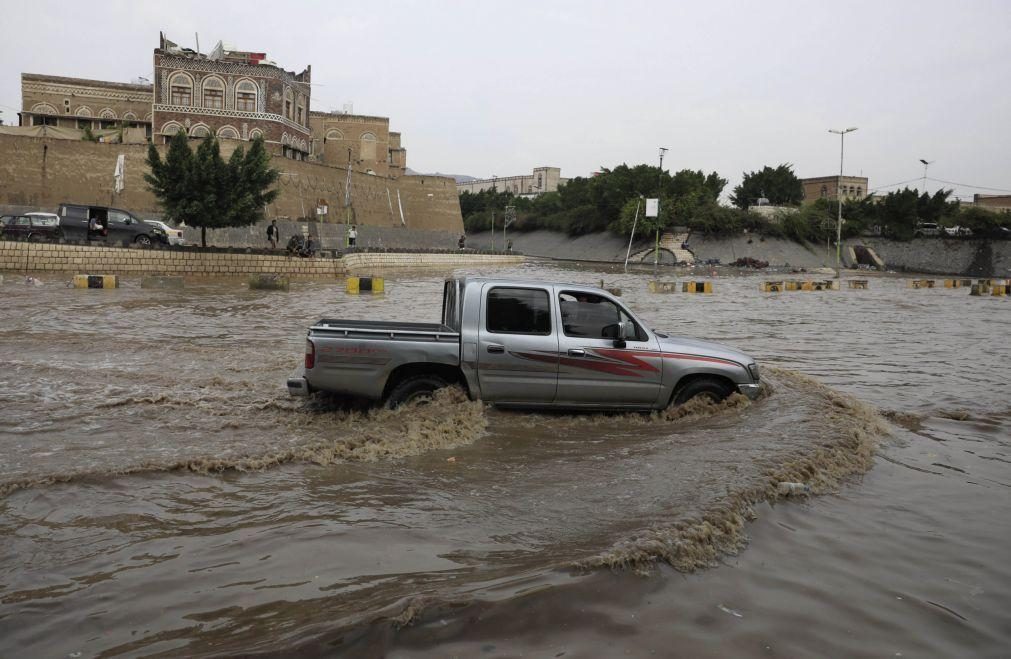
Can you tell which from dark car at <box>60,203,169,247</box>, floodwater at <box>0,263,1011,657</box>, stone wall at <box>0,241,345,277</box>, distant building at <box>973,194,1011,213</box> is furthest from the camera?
distant building at <box>973,194,1011,213</box>

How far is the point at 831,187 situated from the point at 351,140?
223ft

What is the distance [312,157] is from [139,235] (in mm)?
33890

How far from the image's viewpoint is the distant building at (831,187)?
104000mm

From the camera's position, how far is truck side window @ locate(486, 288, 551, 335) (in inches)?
299

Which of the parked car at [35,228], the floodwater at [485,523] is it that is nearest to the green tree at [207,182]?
the parked car at [35,228]

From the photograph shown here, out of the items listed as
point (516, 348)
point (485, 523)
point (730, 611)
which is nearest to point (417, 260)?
point (516, 348)

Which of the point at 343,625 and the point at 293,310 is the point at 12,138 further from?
the point at 343,625

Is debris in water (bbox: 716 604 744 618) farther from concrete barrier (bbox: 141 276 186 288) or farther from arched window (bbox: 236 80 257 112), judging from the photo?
arched window (bbox: 236 80 257 112)

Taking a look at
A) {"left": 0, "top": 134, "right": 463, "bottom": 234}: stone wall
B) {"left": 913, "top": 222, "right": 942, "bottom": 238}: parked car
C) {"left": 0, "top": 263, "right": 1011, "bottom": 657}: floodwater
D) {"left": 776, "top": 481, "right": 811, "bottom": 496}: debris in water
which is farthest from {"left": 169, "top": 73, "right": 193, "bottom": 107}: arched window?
{"left": 913, "top": 222, "right": 942, "bottom": 238}: parked car

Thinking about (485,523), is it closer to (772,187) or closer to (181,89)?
(181,89)

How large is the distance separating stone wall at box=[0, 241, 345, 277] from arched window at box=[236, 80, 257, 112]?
83.4 ft

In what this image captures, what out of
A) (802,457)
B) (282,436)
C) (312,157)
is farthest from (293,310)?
(312,157)

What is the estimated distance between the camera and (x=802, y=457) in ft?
22.2

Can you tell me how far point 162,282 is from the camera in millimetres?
23750
